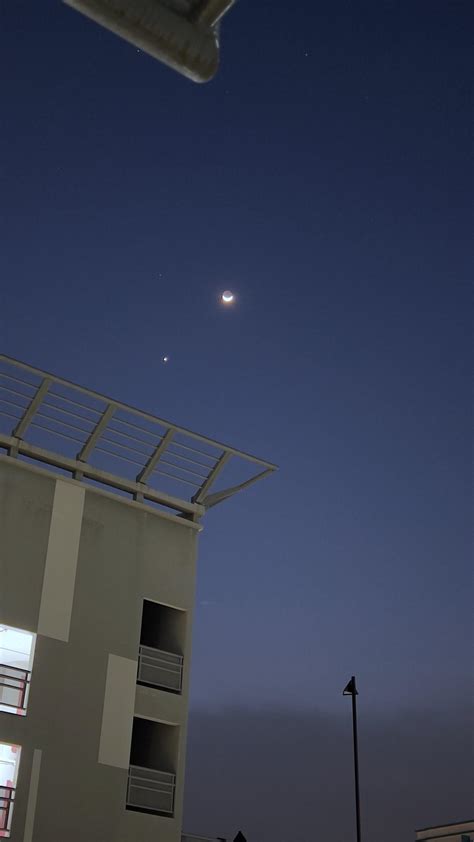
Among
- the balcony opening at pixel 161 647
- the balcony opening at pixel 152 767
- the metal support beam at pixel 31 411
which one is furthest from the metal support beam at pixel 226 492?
the balcony opening at pixel 152 767

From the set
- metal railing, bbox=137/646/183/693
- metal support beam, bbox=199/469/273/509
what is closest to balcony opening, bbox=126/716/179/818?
metal railing, bbox=137/646/183/693

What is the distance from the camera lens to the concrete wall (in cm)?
2073

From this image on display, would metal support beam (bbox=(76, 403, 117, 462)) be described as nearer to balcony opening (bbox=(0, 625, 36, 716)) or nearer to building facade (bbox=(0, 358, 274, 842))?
building facade (bbox=(0, 358, 274, 842))

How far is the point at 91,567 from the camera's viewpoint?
23.0 m

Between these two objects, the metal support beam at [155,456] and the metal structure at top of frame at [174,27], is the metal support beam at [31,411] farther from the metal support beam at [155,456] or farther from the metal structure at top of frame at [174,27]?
the metal structure at top of frame at [174,27]

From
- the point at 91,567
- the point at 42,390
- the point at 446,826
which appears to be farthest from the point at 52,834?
the point at 446,826

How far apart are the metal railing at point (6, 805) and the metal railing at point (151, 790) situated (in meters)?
3.04

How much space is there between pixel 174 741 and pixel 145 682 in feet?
5.37

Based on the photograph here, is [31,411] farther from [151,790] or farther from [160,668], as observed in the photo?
[151,790]

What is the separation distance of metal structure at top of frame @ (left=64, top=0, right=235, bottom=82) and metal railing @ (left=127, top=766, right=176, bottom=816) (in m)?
20.9

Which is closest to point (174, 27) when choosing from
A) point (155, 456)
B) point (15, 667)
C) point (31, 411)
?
point (15, 667)

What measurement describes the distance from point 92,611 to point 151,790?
434 cm

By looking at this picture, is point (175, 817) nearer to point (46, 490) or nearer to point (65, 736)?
point (65, 736)

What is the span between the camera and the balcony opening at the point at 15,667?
20.6m
